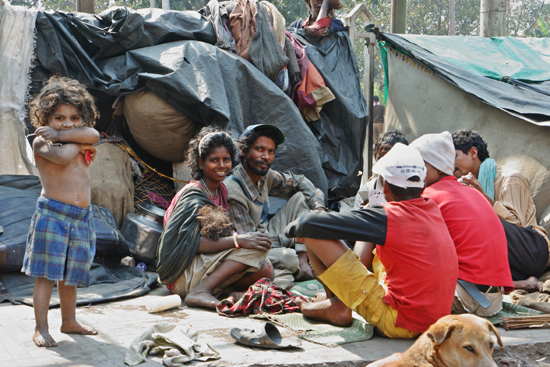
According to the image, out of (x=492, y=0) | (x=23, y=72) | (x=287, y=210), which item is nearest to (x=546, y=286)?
(x=287, y=210)

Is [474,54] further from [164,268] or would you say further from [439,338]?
[439,338]

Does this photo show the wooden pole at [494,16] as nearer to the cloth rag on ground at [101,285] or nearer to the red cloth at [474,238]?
the red cloth at [474,238]

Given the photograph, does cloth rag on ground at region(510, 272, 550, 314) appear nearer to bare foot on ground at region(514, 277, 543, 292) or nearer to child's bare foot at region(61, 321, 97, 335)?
bare foot on ground at region(514, 277, 543, 292)

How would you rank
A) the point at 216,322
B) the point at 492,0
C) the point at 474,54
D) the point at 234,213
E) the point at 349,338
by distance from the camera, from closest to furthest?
the point at 349,338 → the point at 216,322 → the point at 234,213 → the point at 474,54 → the point at 492,0

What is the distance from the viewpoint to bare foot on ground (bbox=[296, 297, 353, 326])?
3.42 meters

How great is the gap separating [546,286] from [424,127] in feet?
Result: 9.14

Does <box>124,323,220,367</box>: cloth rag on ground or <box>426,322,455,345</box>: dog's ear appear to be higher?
<box>426,322,455,345</box>: dog's ear

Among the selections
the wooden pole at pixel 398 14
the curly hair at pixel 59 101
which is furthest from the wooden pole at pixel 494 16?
the curly hair at pixel 59 101

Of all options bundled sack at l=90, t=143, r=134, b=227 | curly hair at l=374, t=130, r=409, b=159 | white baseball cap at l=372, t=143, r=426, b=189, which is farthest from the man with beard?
white baseball cap at l=372, t=143, r=426, b=189

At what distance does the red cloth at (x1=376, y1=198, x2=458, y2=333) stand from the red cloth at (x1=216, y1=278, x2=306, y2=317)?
2.73ft

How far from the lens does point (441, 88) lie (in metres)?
6.49

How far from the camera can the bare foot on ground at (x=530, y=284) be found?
4.45m

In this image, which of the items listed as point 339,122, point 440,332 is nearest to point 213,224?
point 440,332

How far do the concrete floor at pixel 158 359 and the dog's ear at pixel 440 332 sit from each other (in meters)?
0.54
